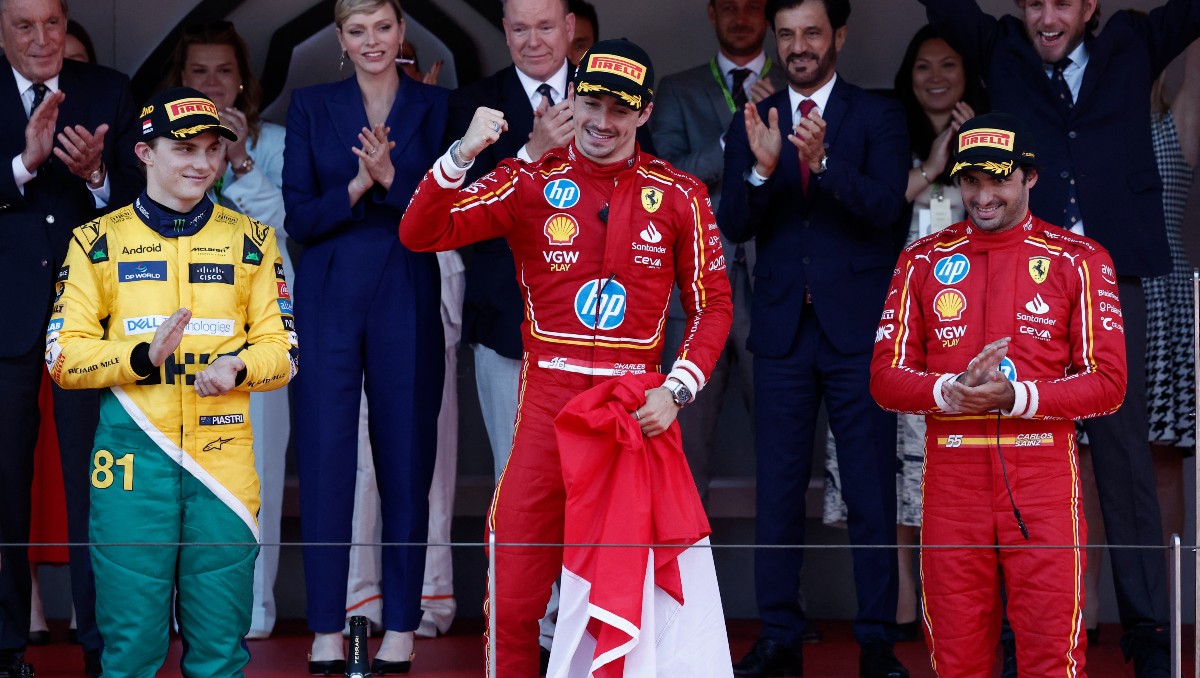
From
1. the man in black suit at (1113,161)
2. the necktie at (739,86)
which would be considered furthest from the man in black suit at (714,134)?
the man in black suit at (1113,161)

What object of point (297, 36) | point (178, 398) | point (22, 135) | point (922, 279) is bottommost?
point (178, 398)

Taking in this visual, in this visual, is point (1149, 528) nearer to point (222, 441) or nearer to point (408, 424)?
point (408, 424)

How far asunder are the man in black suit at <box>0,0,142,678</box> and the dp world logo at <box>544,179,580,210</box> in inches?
59.3

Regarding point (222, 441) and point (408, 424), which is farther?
point (408, 424)

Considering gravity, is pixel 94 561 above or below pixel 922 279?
below

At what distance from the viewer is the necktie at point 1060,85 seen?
5.04 metres

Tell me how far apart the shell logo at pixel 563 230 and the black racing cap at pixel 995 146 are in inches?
39.7

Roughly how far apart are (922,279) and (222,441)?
1.85 m

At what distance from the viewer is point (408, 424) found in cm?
502

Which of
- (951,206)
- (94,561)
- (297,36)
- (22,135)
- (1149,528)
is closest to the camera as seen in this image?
(94,561)

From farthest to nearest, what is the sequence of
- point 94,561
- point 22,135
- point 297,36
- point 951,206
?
point 297,36 → point 951,206 → point 22,135 → point 94,561

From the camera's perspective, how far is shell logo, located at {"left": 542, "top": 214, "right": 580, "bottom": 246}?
4164 mm

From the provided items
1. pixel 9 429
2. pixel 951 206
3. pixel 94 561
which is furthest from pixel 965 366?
pixel 9 429

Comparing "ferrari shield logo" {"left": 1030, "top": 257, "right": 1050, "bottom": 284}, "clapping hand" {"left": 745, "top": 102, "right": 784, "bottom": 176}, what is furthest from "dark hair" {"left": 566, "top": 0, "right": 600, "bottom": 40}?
"ferrari shield logo" {"left": 1030, "top": 257, "right": 1050, "bottom": 284}
